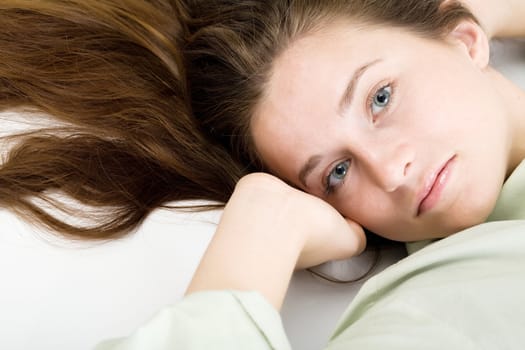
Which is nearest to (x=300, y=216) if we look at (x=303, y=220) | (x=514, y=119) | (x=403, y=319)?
(x=303, y=220)

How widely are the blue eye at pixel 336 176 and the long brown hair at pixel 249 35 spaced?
14 centimetres

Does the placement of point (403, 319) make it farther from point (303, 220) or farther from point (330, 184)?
point (330, 184)

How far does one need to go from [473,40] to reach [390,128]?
267 mm

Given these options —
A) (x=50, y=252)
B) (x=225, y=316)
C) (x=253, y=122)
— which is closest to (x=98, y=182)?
(x=50, y=252)

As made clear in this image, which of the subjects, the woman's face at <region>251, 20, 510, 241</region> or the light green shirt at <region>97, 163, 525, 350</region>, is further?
the woman's face at <region>251, 20, 510, 241</region>

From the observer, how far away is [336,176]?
3.62 feet

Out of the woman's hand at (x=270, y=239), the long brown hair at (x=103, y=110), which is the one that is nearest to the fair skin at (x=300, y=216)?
the woman's hand at (x=270, y=239)

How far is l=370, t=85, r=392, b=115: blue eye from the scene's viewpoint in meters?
1.04

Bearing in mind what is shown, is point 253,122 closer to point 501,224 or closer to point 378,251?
point 378,251

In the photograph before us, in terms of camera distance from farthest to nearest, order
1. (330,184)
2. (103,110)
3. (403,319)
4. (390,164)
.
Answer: (103,110)
(330,184)
(390,164)
(403,319)

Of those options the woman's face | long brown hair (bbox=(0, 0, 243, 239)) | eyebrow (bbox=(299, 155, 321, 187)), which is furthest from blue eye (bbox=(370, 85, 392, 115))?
long brown hair (bbox=(0, 0, 243, 239))

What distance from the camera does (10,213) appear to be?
116 cm

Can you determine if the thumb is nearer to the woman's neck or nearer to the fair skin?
the fair skin

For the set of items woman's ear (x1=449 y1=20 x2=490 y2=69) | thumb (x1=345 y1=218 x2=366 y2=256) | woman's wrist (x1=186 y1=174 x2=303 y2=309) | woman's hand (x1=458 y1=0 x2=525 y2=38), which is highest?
woman's ear (x1=449 y1=20 x2=490 y2=69)
